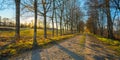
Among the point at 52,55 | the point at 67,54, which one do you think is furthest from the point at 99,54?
the point at 52,55

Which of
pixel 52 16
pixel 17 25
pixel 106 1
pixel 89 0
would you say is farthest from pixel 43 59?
pixel 89 0

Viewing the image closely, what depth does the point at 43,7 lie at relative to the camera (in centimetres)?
2572

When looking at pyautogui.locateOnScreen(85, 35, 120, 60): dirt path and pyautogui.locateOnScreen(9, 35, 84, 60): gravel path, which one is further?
pyautogui.locateOnScreen(85, 35, 120, 60): dirt path

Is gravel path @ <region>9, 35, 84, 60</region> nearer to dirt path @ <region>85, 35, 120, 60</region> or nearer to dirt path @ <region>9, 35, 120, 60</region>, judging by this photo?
dirt path @ <region>9, 35, 120, 60</region>

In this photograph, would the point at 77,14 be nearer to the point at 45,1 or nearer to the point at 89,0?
the point at 89,0

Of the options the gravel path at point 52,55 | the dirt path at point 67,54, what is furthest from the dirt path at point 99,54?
the gravel path at point 52,55

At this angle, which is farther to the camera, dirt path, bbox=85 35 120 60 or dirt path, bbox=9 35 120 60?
dirt path, bbox=85 35 120 60

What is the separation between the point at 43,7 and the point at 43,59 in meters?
17.5

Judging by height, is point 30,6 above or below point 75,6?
below

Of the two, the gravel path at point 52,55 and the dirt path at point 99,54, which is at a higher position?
the gravel path at point 52,55

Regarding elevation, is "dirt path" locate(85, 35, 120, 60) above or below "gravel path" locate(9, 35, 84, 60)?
below

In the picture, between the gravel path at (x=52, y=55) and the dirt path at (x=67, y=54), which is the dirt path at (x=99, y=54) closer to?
the dirt path at (x=67, y=54)

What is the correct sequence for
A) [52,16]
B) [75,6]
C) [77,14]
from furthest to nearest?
[77,14] → [75,6] → [52,16]

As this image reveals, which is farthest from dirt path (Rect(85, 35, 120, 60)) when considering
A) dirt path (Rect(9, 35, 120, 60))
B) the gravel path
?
the gravel path
